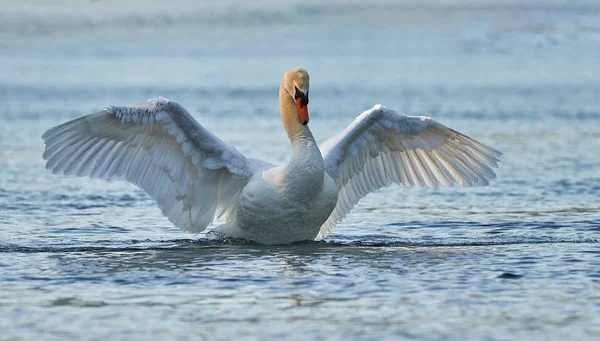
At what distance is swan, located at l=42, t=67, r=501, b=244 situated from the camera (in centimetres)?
1136

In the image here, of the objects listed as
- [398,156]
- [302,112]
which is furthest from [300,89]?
[398,156]

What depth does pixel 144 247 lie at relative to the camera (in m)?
12.3

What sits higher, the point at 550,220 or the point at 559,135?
the point at 559,135

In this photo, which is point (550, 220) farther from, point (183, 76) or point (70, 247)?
point (183, 76)

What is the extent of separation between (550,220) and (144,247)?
5170mm

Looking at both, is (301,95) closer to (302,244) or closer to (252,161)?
(252,161)

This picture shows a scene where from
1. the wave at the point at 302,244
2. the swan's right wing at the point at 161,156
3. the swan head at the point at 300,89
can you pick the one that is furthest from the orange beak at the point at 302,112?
the wave at the point at 302,244

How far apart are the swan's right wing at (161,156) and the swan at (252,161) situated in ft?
0.04

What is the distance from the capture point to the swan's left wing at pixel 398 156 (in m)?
12.5

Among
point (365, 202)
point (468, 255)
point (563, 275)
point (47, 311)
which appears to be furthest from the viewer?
point (365, 202)

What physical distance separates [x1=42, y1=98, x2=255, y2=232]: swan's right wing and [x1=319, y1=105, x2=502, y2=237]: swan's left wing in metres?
1.25

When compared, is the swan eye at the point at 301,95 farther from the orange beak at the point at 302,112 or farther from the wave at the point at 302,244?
the wave at the point at 302,244

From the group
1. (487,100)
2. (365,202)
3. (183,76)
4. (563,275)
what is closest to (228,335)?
(563,275)

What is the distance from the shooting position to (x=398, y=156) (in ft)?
43.3
